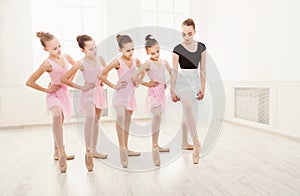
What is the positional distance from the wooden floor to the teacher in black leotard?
0.87 feet

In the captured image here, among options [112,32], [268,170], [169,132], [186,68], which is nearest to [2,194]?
[186,68]

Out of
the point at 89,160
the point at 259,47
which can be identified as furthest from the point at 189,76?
the point at 259,47

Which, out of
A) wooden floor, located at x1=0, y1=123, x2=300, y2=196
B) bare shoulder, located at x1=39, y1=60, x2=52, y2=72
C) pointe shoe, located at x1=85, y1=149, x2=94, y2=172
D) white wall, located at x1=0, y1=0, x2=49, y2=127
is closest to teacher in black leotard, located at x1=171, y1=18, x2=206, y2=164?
wooden floor, located at x1=0, y1=123, x2=300, y2=196

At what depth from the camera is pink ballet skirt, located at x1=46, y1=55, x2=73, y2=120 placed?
1.71 m

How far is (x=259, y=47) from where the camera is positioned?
3025 mm

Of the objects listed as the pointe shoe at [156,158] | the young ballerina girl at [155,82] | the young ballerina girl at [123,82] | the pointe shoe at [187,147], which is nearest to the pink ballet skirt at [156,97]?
the young ballerina girl at [155,82]

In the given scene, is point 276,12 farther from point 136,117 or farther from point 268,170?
point 136,117

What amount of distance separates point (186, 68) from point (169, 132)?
49.6 inches

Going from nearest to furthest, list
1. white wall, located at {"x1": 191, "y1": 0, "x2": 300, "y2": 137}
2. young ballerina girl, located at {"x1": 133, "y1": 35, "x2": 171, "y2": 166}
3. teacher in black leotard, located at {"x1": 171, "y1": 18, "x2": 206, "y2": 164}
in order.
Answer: young ballerina girl, located at {"x1": 133, "y1": 35, "x2": 171, "y2": 166} → teacher in black leotard, located at {"x1": 171, "y1": 18, "x2": 206, "y2": 164} → white wall, located at {"x1": 191, "y1": 0, "x2": 300, "y2": 137}

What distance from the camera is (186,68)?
1.96m

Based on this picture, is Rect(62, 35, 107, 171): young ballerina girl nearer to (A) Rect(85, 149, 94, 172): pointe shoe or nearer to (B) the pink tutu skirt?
(A) Rect(85, 149, 94, 172): pointe shoe

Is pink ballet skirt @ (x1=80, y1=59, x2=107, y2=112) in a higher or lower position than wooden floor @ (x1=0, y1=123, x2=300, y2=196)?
higher

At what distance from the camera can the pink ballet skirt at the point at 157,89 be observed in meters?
1.83

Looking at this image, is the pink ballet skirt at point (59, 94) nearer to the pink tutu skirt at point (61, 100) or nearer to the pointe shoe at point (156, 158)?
the pink tutu skirt at point (61, 100)
